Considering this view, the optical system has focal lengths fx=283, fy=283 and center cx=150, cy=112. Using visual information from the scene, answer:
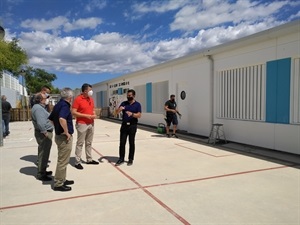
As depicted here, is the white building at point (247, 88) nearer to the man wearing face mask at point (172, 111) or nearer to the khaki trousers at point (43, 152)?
the man wearing face mask at point (172, 111)

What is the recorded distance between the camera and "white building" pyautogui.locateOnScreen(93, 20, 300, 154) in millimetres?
7359

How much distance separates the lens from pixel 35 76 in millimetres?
69812

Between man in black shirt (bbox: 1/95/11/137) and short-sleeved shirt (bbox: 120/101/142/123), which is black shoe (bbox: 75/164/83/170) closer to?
short-sleeved shirt (bbox: 120/101/142/123)

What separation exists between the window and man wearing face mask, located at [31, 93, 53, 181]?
6.03 meters

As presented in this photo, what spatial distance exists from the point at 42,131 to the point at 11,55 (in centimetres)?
1289

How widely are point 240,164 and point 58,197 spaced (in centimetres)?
405

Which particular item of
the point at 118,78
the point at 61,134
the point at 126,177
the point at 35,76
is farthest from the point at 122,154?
the point at 35,76

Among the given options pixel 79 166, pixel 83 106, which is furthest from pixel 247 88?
pixel 79 166

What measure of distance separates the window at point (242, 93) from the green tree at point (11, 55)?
11898 mm

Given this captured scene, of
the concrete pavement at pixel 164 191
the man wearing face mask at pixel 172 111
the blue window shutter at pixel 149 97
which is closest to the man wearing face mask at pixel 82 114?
the concrete pavement at pixel 164 191

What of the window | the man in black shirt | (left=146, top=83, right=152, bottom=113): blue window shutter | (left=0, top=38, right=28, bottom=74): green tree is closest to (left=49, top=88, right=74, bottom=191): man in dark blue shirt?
the window

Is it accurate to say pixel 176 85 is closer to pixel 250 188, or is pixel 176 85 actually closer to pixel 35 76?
pixel 250 188

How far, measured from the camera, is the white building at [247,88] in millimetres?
7359

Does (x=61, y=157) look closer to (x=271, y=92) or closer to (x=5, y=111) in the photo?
(x=271, y=92)
